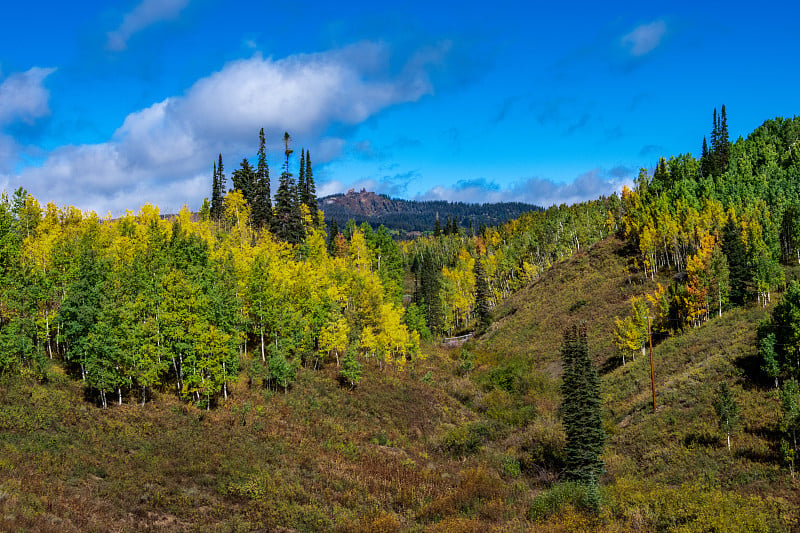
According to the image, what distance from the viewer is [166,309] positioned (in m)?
40.7

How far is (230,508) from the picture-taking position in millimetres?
27703

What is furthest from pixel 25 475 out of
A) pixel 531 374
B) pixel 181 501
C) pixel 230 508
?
pixel 531 374

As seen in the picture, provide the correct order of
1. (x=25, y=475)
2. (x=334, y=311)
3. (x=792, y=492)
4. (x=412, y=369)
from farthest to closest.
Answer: (x=412, y=369)
(x=334, y=311)
(x=792, y=492)
(x=25, y=475)

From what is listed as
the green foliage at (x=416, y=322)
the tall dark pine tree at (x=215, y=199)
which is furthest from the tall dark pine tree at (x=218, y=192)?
the green foliage at (x=416, y=322)

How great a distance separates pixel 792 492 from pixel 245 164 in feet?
315

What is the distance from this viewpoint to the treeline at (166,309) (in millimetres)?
36625

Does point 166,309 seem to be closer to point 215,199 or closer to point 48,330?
point 48,330

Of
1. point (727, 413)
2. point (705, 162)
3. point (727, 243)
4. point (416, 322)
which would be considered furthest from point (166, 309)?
point (705, 162)

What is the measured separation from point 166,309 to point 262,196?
53590 millimetres

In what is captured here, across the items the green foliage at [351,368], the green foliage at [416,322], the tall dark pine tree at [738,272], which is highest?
the tall dark pine tree at [738,272]

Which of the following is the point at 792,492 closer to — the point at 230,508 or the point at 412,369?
the point at 230,508

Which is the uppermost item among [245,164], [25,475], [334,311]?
[245,164]

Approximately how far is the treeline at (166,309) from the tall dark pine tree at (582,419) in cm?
2491

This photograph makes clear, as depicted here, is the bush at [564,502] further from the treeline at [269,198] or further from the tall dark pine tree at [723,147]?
the tall dark pine tree at [723,147]
